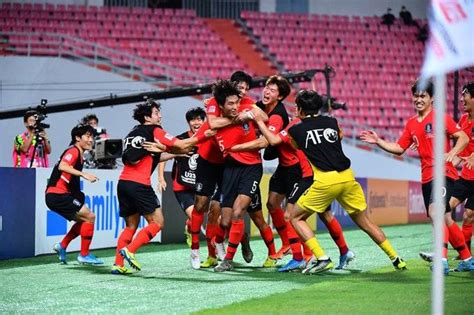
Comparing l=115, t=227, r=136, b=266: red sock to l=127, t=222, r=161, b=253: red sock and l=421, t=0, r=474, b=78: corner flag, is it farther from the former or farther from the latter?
l=421, t=0, r=474, b=78: corner flag

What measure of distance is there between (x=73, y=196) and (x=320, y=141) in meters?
3.60

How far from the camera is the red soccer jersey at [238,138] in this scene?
11711 millimetres

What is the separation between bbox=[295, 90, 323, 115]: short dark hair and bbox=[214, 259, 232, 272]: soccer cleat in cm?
196

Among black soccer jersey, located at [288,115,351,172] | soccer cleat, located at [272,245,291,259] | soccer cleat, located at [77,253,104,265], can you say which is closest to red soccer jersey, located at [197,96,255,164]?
black soccer jersey, located at [288,115,351,172]

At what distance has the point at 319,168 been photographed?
1112 cm

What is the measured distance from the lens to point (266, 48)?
1449 inches

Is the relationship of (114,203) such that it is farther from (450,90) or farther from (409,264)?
(450,90)

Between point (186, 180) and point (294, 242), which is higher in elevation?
point (186, 180)

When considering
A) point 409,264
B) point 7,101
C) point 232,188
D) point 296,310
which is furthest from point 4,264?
point 7,101

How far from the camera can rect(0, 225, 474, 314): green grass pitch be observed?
8.34 metres

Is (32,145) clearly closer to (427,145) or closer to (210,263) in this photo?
(210,263)

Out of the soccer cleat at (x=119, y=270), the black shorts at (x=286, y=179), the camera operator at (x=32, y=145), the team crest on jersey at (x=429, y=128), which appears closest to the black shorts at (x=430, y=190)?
the team crest on jersey at (x=429, y=128)

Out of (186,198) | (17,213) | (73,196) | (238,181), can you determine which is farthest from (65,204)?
(238,181)

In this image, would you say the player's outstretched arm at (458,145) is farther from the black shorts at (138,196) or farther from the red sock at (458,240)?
the black shorts at (138,196)
